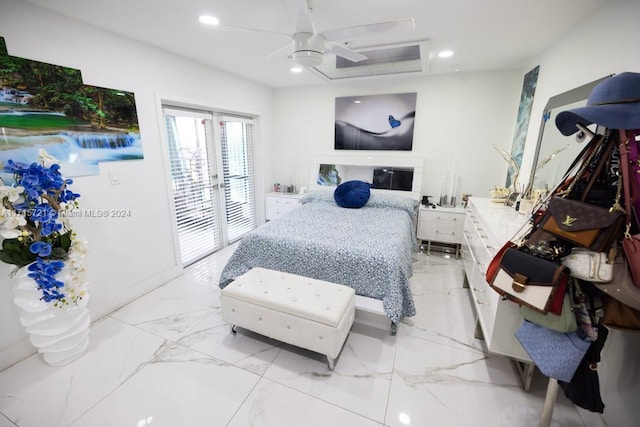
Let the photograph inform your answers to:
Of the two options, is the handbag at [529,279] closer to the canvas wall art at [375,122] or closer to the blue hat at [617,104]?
the blue hat at [617,104]

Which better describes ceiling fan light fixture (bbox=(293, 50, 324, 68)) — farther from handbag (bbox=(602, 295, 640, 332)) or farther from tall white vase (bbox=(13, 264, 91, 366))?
tall white vase (bbox=(13, 264, 91, 366))

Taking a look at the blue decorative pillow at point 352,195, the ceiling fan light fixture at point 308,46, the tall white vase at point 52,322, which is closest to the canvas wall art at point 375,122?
the blue decorative pillow at point 352,195

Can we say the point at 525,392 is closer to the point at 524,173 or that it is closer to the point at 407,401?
the point at 407,401

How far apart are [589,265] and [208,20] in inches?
104

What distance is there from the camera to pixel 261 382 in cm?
171

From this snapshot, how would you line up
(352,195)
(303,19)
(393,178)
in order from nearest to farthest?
(303,19)
(352,195)
(393,178)

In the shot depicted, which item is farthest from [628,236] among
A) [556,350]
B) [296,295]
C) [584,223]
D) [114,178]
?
[114,178]

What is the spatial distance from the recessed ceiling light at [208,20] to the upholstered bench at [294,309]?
1954 millimetres

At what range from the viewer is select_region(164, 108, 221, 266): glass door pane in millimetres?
2988

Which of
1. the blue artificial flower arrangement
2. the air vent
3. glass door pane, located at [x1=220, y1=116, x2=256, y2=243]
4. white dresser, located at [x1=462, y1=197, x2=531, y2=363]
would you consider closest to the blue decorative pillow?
white dresser, located at [x1=462, y1=197, x2=531, y2=363]

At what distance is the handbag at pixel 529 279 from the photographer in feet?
3.55

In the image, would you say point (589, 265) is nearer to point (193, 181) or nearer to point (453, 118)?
point (453, 118)

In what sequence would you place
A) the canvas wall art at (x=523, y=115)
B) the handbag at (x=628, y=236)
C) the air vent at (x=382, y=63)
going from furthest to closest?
1. the canvas wall art at (x=523, y=115)
2. the air vent at (x=382, y=63)
3. the handbag at (x=628, y=236)

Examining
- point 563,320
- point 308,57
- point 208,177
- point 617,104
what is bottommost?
point 563,320
